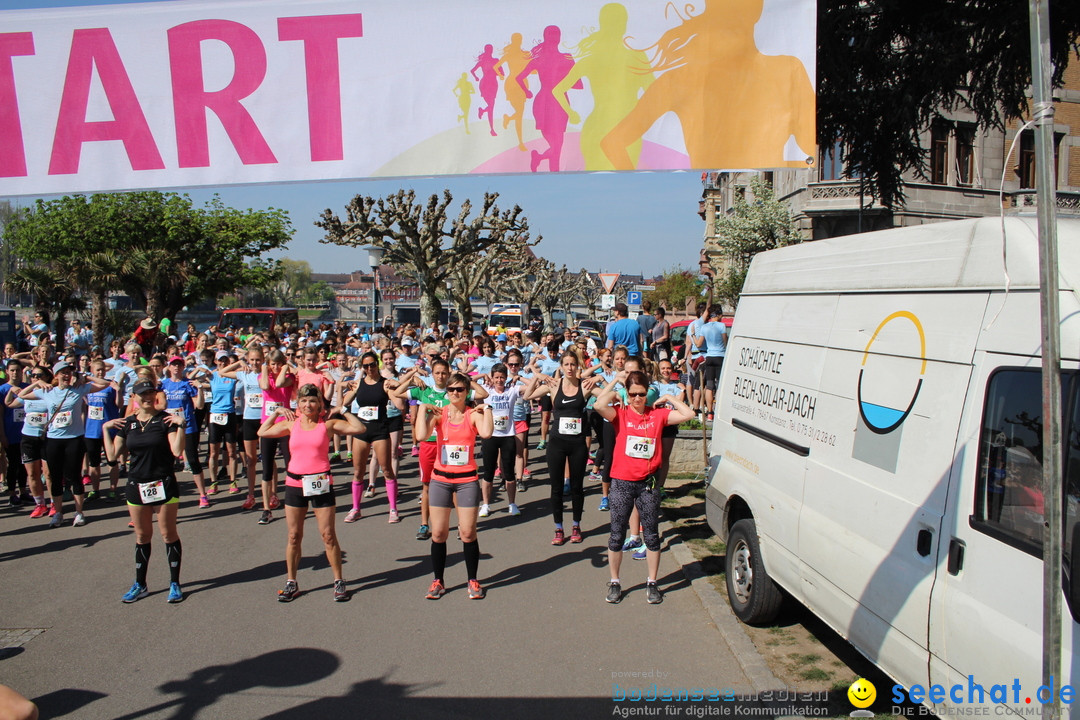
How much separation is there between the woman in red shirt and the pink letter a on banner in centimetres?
372

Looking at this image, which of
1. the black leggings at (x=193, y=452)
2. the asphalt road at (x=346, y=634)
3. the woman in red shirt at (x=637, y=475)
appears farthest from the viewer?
the black leggings at (x=193, y=452)

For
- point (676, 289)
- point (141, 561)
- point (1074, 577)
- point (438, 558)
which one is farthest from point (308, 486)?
point (676, 289)

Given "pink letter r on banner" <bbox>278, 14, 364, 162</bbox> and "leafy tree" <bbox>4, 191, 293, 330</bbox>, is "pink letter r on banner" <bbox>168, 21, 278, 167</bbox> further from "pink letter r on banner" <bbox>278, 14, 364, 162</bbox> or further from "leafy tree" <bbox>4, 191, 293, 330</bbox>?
"leafy tree" <bbox>4, 191, 293, 330</bbox>

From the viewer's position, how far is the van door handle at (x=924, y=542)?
138 inches

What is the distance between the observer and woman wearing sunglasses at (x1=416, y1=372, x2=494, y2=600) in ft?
20.3

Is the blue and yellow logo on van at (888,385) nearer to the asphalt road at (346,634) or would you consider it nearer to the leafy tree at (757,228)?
the asphalt road at (346,634)

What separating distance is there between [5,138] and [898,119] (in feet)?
22.5

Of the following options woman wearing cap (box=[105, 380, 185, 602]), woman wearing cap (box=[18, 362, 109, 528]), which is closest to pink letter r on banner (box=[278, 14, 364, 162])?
woman wearing cap (box=[105, 380, 185, 602])

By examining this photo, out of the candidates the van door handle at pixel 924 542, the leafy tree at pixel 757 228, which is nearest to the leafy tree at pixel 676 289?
the leafy tree at pixel 757 228

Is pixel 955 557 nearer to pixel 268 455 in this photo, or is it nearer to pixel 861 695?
pixel 861 695

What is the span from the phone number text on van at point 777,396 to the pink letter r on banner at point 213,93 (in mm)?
3418

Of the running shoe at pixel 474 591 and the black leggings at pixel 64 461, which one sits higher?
the black leggings at pixel 64 461

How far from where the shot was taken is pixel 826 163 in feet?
84.8

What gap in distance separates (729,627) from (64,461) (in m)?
7.47
